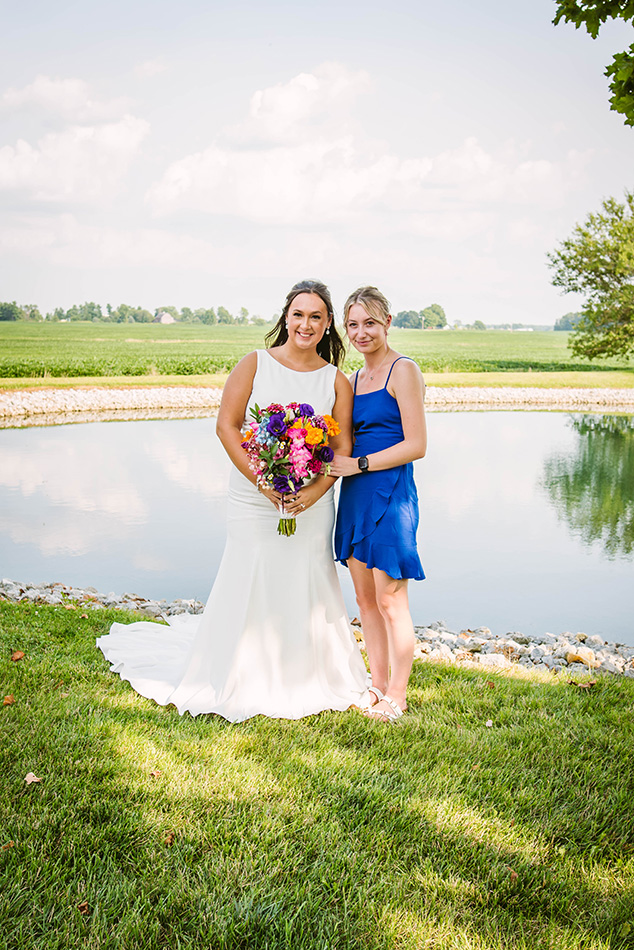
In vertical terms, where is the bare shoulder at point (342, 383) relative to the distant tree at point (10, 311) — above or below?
below

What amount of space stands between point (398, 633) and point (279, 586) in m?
0.77

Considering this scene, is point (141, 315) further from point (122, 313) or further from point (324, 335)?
point (324, 335)

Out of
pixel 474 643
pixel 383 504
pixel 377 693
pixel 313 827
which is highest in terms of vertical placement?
pixel 383 504

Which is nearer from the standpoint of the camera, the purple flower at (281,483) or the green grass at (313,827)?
the green grass at (313,827)

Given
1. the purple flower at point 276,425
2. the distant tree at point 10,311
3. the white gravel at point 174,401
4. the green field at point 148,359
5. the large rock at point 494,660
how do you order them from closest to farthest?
1. the purple flower at point 276,425
2. the large rock at point 494,660
3. the white gravel at point 174,401
4. the green field at point 148,359
5. the distant tree at point 10,311

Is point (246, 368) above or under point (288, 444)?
above

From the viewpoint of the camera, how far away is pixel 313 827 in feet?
9.50

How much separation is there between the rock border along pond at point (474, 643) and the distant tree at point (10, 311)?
77.6 m

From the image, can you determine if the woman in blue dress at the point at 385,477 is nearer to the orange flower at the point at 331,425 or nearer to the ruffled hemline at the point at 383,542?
the ruffled hemline at the point at 383,542

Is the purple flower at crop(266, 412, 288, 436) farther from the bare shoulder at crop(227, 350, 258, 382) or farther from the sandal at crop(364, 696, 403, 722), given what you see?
the sandal at crop(364, 696, 403, 722)

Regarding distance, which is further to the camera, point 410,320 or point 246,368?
point 410,320

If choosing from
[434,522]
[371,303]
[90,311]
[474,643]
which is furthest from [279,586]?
[90,311]

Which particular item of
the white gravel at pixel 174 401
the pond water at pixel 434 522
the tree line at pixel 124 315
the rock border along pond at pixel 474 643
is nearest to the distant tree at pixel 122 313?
the tree line at pixel 124 315

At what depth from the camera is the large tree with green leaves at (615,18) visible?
281cm
